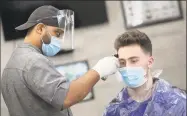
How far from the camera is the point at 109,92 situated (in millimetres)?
2129

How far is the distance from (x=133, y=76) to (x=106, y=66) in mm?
229

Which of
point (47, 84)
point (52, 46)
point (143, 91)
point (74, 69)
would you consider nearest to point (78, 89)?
point (47, 84)

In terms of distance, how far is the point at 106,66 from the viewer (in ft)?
4.55

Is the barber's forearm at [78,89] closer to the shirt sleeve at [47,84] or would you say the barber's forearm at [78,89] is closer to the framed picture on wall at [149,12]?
the shirt sleeve at [47,84]

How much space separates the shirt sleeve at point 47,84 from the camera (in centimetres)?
127

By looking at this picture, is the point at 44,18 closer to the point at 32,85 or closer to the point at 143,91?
the point at 32,85

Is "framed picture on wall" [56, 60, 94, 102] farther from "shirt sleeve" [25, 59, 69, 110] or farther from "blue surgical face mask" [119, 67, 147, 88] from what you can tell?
"shirt sleeve" [25, 59, 69, 110]

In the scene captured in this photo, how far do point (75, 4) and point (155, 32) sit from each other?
2.32ft

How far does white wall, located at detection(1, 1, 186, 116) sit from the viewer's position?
7.29 feet

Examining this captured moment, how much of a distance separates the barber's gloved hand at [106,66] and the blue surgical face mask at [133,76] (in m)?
0.08

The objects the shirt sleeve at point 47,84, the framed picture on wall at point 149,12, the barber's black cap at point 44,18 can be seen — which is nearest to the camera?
the shirt sleeve at point 47,84

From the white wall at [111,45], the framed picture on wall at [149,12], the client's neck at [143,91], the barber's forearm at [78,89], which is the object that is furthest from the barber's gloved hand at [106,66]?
the framed picture on wall at [149,12]

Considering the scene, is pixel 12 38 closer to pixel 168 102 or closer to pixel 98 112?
pixel 98 112

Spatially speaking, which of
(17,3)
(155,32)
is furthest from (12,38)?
(155,32)
